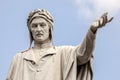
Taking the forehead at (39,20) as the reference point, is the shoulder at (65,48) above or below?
below

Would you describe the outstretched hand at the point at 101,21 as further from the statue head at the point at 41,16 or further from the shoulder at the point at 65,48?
the statue head at the point at 41,16

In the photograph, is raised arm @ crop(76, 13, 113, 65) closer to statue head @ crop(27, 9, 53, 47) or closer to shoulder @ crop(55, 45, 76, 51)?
shoulder @ crop(55, 45, 76, 51)

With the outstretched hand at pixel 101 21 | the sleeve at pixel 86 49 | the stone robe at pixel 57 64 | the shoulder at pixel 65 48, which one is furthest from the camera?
the shoulder at pixel 65 48

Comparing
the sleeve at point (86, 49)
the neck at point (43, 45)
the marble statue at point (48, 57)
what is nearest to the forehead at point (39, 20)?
the marble statue at point (48, 57)

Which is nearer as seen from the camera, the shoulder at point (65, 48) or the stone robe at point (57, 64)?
the stone robe at point (57, 64)

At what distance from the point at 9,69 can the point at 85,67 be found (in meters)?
2.25

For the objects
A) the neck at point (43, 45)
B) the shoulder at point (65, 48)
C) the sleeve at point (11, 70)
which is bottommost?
the sleeve at point (11, 70)

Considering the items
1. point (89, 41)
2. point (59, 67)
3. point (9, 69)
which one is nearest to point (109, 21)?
point (89, 41)

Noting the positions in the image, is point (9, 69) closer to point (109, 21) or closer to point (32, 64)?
point (32, 64)

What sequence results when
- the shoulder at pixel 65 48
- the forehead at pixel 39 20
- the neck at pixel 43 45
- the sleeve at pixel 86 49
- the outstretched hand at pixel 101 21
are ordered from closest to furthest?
the outstretched hand at pixel 101 21
the sleeve at pixel 86 49
the shoulder at pixel 65 48
the forehead at pixel 39 20
the neck at pixel 43 45

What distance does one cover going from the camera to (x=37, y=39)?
57.7ft

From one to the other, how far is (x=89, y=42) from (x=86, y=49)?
0.79 feet

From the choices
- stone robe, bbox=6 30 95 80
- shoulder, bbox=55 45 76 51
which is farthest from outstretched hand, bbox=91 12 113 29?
shoulder, bbox=55 45 76 51

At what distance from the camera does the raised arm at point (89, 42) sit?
→ 16219 mm
